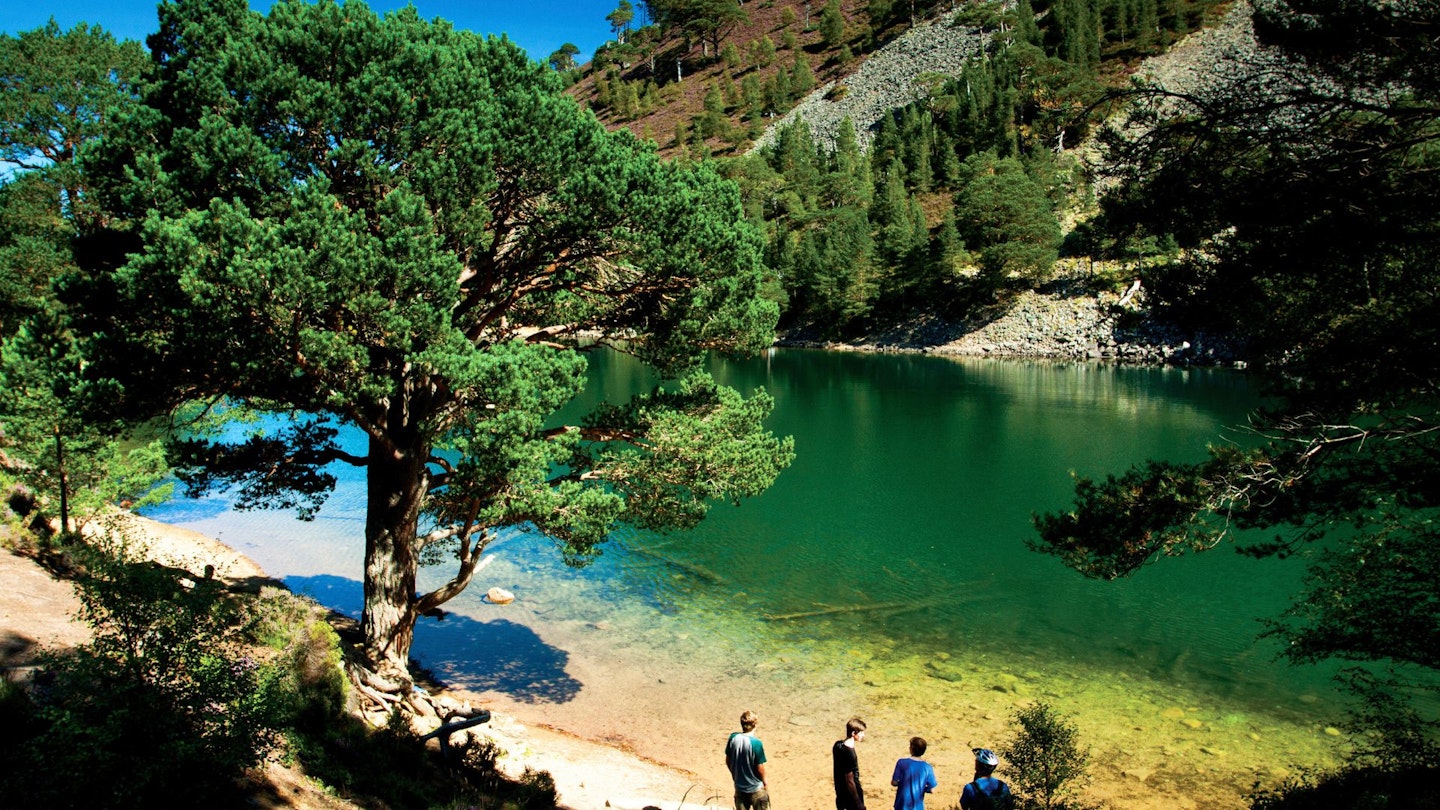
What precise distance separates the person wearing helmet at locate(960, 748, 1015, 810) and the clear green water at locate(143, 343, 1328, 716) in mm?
6566

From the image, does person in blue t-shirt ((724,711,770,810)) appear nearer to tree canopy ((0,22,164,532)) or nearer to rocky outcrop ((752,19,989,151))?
tree canopy ((0,22,164,532))

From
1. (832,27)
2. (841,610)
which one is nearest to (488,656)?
(841,610)

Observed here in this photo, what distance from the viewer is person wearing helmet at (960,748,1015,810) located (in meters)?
7.36

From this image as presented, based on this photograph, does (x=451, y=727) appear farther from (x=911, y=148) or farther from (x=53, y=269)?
(x=911, y=148)

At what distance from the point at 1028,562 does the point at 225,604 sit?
19.0m

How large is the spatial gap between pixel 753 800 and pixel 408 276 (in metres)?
6.88

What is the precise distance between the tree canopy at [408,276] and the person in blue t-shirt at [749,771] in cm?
368

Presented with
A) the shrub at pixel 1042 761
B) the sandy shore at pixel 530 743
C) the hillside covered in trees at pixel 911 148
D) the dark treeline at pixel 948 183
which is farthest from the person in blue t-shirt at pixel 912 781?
the dark treeline at pixel 948 183

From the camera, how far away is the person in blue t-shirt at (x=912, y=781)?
300 inches

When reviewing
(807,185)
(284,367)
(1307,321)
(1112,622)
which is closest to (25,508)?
(284,367)

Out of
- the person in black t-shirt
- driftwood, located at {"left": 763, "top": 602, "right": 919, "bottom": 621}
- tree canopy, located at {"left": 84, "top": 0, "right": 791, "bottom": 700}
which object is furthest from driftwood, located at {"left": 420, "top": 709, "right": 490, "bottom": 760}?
driftwood, located at {"left": 763, "top": 602, "right": 919, "bottom": 621}

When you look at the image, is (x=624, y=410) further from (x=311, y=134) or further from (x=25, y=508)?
(x=25, y=508)

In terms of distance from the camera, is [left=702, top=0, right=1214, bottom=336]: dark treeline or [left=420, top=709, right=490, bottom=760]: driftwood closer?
[left=420, top=709, right=490, bottom=760]: driftwood

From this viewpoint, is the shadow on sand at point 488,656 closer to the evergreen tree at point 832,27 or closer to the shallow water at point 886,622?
the shallow water at point 886,622
